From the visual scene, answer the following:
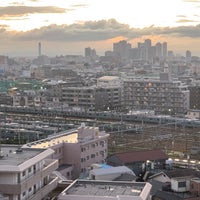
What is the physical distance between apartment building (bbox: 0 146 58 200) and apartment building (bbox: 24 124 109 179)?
3.95 metres

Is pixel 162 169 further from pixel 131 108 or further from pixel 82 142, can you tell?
pixel 131 108

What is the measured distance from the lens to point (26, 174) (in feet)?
15.5

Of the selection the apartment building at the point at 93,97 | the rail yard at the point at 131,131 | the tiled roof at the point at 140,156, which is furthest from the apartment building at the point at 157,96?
the tiled roof at the point at 140,156

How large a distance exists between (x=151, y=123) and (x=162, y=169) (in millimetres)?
10294

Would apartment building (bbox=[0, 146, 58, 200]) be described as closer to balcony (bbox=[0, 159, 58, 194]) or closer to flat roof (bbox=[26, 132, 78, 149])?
balcony (bbox=[0, 159, 58, 194])

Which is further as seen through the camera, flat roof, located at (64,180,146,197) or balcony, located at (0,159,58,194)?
flat roof, located at (64,180,146,197)

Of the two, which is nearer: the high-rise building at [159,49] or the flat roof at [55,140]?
the flat roof at [55,140]

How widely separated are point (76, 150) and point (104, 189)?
15.7 feet

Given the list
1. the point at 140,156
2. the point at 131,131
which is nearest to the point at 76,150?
the point at 140,156

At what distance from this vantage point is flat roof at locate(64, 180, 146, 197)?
16.5 ft

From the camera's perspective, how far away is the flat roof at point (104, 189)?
5.02 m

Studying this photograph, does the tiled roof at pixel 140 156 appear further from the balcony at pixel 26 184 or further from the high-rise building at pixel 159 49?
the high-rise building at pixel 159 49

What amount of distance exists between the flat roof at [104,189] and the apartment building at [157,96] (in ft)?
58.9

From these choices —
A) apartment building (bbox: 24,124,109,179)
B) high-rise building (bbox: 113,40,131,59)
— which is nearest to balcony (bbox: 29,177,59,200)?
apartment building (bbox: 24,124,109,179)
